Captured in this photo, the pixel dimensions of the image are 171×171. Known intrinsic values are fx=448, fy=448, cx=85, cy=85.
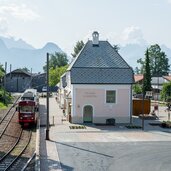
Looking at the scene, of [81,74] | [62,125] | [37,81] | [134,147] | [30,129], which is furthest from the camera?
[37,81]

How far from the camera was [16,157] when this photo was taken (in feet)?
92.5

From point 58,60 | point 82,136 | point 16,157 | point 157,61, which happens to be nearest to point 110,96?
point 82,136

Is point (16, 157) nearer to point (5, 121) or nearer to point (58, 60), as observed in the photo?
point (5, 121)

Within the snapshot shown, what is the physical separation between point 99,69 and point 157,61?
89.0 m

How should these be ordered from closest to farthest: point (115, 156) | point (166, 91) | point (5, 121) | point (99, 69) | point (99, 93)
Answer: point (115, 156) → point (99, 93) → point (5, 121) → point (99, 69) → point (166, 91)

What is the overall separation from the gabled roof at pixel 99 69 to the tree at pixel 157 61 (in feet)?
275

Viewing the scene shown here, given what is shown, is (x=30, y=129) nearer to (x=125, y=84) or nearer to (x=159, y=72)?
(x=125, y=84)

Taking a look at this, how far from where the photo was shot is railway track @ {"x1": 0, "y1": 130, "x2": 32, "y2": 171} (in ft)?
83.8

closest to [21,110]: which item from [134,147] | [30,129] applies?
[30,129]

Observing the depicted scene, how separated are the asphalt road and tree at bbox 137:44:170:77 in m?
101

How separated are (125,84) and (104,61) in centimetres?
410

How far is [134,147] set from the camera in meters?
33.6

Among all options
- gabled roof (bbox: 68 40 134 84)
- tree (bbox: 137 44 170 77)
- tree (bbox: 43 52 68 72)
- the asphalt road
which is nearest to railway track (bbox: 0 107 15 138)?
gabled roof (bbox: 68 40 134 84)

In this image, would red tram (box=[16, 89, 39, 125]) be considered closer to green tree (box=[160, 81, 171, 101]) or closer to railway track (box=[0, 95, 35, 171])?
railway track (box=[0, 95, 35, 171])
